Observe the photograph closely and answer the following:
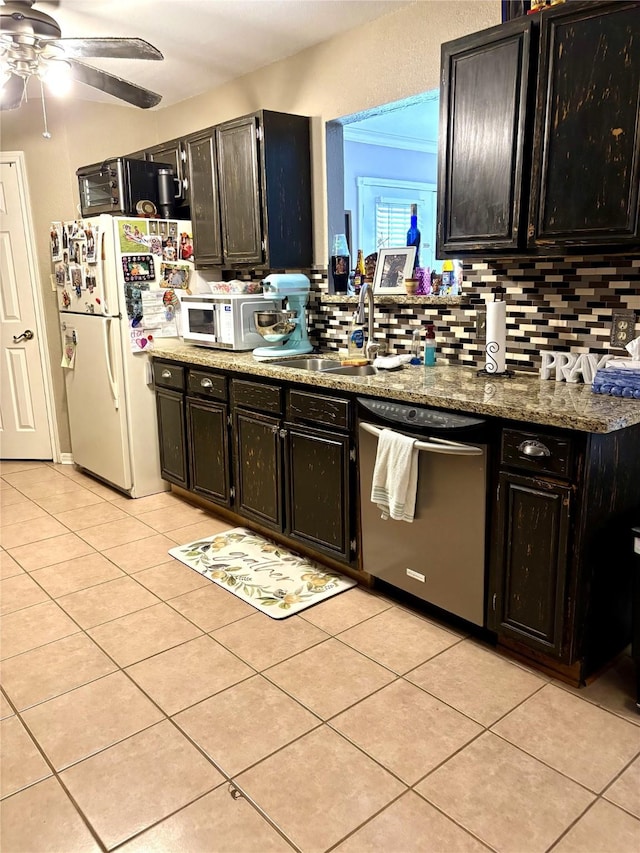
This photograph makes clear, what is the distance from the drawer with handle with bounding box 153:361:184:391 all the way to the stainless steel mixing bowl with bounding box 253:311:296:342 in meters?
0.57

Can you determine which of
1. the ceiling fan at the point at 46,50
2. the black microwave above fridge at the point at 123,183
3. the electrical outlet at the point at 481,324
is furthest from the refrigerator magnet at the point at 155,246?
the electrical outlet at the point at 481,324

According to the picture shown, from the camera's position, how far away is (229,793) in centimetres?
174

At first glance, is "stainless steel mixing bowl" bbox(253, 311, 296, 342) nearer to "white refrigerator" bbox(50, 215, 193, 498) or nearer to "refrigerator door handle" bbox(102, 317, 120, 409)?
"white refrigerator" bbox(50, 215, 193, 498)

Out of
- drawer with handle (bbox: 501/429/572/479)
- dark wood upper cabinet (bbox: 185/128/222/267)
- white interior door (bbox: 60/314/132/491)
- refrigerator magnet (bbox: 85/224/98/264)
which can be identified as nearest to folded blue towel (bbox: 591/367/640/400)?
drawer with handle (bbox: 501/429/572/479)

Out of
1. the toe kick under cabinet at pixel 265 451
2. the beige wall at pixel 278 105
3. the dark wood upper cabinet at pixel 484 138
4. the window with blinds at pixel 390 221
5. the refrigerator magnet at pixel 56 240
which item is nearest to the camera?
A: the dark wood upper cabinet at pixel 484 138

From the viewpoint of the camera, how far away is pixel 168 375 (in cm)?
388

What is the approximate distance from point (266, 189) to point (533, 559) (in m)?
2.38

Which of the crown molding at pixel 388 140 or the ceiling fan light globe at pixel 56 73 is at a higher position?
the crown molding at pixel 388 140

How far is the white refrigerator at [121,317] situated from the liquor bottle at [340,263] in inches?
38.7

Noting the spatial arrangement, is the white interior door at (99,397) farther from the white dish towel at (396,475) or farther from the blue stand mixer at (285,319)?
the white dish towel at (396,475)

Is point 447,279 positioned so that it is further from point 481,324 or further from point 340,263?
point 340,263

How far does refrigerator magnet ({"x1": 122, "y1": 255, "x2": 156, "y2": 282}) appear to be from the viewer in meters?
3.75

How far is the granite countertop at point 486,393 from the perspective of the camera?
1972 millimetres

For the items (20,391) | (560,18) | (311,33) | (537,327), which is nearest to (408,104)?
(311,33)
